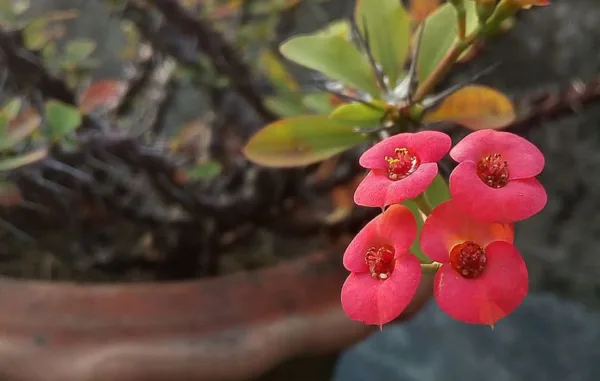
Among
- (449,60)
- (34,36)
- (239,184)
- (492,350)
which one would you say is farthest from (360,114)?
(492,350)

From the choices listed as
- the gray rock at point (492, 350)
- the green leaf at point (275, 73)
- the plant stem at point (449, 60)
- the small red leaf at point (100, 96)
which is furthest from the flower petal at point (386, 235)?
the gray rock at point (492, 350)

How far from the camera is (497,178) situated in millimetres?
218

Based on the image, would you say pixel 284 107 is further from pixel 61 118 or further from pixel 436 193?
pixel 436 193

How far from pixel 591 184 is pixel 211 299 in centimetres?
70

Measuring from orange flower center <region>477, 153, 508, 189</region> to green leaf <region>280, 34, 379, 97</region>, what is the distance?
14 cm

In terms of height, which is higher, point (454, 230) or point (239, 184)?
point (454, 230)

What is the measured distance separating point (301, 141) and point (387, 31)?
9 cm

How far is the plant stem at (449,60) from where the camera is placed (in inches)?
11.1

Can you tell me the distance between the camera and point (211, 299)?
0.51m

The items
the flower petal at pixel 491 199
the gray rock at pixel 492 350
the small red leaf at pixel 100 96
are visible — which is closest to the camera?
the flower petal at pixel 491 199

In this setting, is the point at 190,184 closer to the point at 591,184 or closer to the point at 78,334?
the point at 78,334

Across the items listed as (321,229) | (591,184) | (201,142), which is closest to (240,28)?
(201,142)

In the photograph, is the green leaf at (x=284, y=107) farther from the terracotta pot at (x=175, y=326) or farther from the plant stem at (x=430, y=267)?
the plant stem at (x=430, y=267)

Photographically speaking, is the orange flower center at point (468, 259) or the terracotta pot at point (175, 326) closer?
the orange flower center at point (468, 259)
